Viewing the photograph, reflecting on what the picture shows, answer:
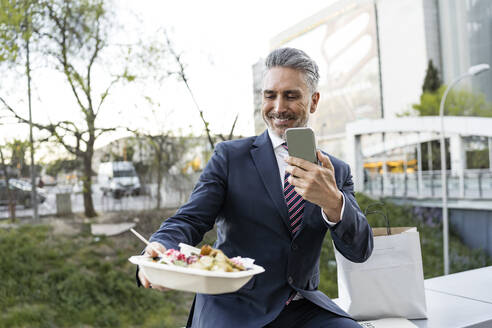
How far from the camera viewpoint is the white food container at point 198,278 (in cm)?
86

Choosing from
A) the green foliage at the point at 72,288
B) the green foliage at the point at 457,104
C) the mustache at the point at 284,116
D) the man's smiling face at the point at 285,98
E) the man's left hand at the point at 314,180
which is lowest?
the green foliage at the point at 72,288

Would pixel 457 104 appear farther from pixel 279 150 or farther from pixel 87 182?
pixel 279 150

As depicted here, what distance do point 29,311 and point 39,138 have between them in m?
2.20

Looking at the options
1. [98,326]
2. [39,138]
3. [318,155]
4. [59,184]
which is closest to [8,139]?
[39,138]

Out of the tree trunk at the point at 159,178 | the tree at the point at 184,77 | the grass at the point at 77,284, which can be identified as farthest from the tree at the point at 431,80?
the grass at the point at 77,284

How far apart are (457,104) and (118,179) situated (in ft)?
79.4

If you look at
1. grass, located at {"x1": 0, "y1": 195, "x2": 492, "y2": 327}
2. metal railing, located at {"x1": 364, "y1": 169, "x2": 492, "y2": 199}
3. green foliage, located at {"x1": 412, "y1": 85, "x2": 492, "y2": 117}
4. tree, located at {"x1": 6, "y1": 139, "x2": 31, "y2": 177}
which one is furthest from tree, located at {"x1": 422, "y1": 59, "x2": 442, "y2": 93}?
tree, located at {"x1": 6, "y1": 139, "x2": 31, "y2": 177}

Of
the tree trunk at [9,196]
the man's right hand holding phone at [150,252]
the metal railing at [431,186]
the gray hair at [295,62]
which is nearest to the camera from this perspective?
the man's right hand holding phone at [150,252]

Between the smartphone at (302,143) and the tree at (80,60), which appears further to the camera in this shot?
the tree at (80,60)

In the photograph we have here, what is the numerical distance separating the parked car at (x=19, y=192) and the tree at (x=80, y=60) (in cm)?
69

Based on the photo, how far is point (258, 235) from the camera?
4.35 ft

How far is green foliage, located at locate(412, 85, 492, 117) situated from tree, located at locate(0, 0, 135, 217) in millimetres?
23674

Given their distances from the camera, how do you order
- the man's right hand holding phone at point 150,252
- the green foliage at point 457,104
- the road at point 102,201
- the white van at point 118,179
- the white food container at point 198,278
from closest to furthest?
the white food container at point 198,278 < the man's right hand holding phone at point 150,252 < the road at point 102,201 < the white van at point 118,179 < the green foliage at point 457,104

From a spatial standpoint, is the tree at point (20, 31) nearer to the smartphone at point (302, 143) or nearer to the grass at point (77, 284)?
the grass at point (77, 284)
